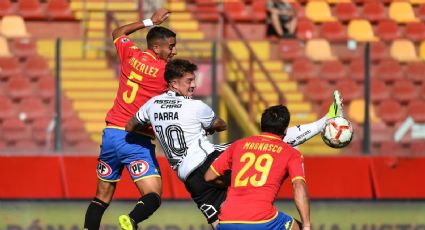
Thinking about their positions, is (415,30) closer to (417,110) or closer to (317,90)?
(417,110)

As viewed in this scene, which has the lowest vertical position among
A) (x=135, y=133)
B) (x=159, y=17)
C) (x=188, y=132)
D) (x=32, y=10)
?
(x=32, y=10)

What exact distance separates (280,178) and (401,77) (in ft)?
26.2

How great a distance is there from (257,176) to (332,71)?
297 inches

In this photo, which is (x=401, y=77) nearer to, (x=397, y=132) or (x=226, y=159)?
(x=397, y=132)

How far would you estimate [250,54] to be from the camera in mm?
15641

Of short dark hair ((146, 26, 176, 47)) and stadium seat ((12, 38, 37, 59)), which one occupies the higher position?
short dark hair ((146, 26, 176, 47))

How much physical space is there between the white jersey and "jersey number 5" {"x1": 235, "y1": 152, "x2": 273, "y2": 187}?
115 centimetres

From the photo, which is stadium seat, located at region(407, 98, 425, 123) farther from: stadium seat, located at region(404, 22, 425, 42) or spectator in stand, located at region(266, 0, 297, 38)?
stadium seat, located at region(404, 22, 425, 42)

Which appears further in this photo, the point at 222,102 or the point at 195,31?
the point at 195,31

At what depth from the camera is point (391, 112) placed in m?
15.9

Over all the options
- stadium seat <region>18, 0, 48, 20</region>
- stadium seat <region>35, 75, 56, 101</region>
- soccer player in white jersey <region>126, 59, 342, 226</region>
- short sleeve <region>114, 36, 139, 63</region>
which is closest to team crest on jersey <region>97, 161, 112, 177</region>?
soccer player in white jersey <region>126, 59, 342, 226</region>

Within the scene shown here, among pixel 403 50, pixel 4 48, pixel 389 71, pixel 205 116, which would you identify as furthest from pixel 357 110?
pixel 205 116

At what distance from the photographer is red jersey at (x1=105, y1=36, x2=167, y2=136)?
10297 mm

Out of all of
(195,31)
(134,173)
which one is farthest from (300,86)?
(134,173)
